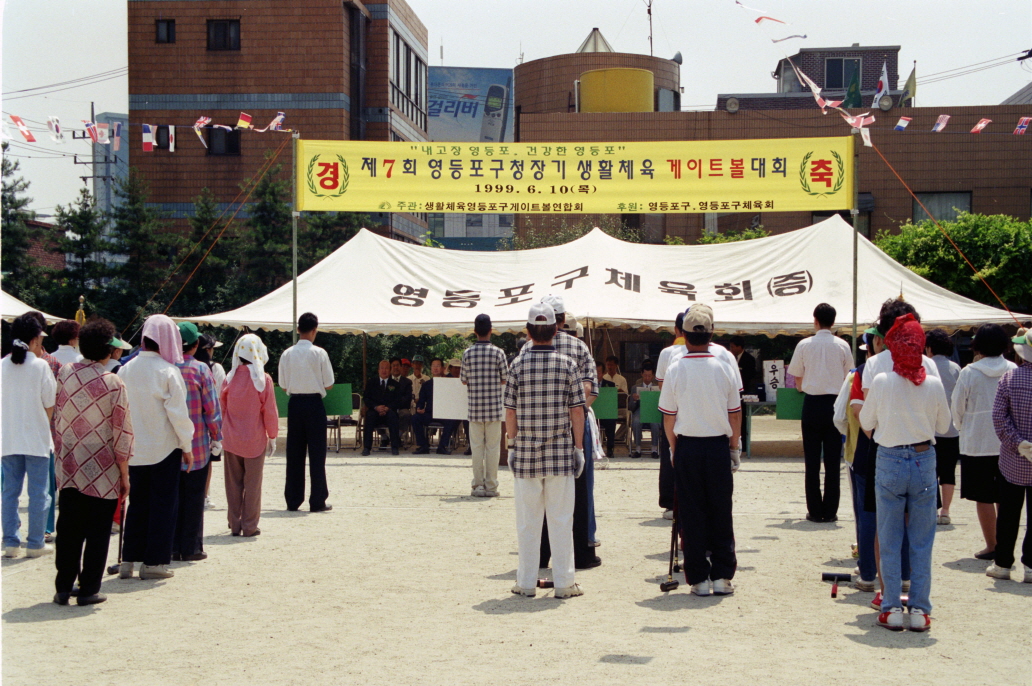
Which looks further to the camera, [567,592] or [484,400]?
[484,400]

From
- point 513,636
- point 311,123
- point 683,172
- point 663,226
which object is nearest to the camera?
point 513,636

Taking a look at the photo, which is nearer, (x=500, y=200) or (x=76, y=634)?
(x=76, y=634)

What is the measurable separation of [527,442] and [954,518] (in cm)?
543

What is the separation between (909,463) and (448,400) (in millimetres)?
9744

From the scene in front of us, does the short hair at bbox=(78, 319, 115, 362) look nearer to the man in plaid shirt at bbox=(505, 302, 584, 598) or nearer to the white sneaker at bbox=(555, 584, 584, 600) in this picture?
the man in plaid shirt at bbox=(505, 302, 584, 598)

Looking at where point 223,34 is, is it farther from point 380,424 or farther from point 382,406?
point 380,424

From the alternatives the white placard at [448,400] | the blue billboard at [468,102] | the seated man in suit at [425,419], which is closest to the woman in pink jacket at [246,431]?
the white placard at [448,400]

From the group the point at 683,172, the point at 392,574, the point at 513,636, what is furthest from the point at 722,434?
the point at 683,172

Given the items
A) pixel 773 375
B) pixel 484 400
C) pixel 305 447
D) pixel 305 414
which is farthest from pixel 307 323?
pixel 773 375

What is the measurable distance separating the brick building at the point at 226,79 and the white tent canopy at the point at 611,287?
16.9 m

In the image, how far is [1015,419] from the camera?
22.0ft

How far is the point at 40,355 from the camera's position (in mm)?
8023

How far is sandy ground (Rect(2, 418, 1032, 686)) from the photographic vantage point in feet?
16.0

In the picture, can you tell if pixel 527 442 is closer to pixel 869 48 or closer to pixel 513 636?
pixel 513 636
